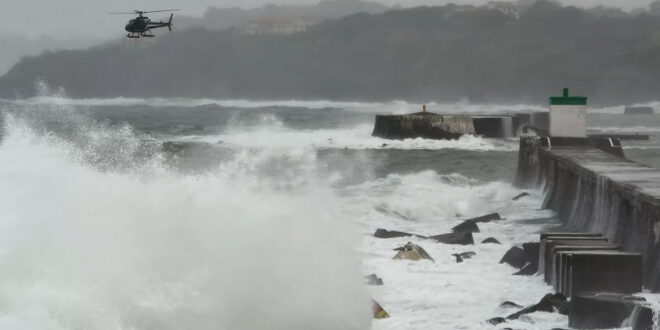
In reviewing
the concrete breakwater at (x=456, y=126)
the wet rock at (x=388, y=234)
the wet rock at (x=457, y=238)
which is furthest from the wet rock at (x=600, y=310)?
the concrete breakwater at (x=456, y=126)

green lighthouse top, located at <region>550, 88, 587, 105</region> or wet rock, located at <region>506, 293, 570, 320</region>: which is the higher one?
green lighthouse top, located at <region>550, 88, 587, 105</region>

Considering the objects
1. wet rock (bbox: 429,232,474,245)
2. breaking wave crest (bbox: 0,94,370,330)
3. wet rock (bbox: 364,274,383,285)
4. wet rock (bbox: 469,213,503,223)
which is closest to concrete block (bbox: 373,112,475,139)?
wet rock (bbox: 469,213,503,223)

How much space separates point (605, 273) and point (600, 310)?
1259mm

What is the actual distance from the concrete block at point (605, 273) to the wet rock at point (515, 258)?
2391 millimetres

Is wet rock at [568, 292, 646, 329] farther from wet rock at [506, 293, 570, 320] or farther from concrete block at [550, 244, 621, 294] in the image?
concrete block at [550, 244, 621, 294]

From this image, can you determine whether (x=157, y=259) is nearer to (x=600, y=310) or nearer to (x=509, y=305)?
(x=509, y=305)

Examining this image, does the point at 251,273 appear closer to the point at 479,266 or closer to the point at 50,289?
the point at 50,289

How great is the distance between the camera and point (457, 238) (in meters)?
15.5

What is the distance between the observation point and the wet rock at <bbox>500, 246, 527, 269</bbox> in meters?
13.2

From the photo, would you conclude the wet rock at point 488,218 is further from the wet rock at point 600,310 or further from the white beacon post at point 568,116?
the wet rock at point 600,310

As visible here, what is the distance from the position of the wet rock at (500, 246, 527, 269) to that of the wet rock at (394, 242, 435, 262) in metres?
1.00

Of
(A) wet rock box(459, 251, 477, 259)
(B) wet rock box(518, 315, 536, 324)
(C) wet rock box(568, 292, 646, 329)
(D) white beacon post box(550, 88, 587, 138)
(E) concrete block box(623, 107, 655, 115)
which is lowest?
(E) concrete block box(623, 107, 655, 115)

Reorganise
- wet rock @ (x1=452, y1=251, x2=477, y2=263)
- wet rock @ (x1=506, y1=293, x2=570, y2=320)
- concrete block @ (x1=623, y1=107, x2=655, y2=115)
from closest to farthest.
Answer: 1. wet rock @ (x1=506, y1=293, x2=570, y2=320)
2. wet rock @ (x1=452, y1=251, x2=477, y2=263)
3. concrete block @ (x1=623, y1=107, x2=655, y2=115)

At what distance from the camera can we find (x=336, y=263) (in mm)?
11586
